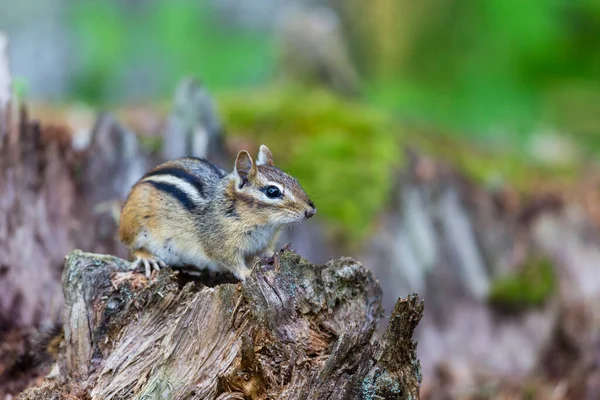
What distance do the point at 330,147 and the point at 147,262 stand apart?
3.41 metres

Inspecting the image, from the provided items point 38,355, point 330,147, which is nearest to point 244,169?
point 38,355

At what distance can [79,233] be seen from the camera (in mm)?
4883

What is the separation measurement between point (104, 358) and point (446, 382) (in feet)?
10.7

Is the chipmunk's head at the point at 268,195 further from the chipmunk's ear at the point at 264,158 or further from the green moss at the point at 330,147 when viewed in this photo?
the green moss at the point at 330,147

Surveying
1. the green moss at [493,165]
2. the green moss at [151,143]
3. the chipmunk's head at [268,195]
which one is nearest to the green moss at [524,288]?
the green moss at [493,165]

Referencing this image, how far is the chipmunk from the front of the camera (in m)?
3.70

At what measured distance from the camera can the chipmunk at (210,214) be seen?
12.1 ft

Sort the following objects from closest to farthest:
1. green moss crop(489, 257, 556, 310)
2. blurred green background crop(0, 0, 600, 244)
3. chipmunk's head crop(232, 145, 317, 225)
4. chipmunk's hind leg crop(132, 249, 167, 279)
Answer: chipmunk's hind leg crop(132, 249, 167, 279), chipmunk's head crop(232, 145, 317, 225), green moss crop(489, 257, 556, 310), blurred green background crop(0, 0, 600, 244)

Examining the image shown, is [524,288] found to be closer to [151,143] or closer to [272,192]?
[151,143]

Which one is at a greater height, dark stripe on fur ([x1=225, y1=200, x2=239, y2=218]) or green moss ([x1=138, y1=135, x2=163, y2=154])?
green moss ([x1=138, y1=135, x2=163, y2=154])

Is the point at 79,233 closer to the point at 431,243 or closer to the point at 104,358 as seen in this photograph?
the point at 104,358

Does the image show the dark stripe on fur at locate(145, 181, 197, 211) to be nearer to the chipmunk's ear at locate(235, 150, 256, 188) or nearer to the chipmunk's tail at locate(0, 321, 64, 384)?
the chipmunk's ear at locate(235, 150, 256, 188)

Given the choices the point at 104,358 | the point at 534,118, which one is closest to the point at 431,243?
the point at 104,358

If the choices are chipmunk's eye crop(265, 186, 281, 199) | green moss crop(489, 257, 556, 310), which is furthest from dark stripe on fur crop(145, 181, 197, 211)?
green moss crop(489, 257, 556, 310)
